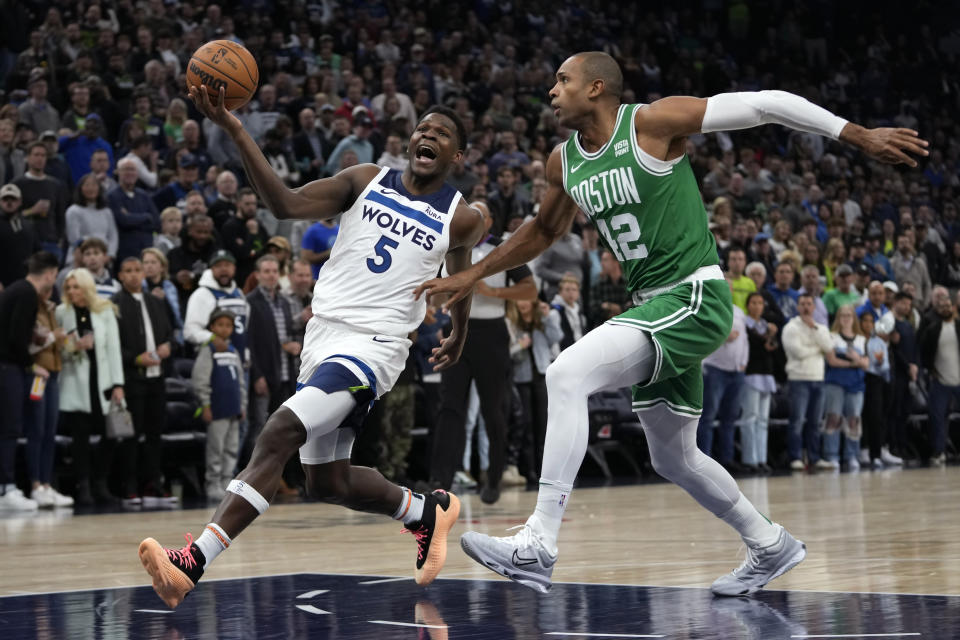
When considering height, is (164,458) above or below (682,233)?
below

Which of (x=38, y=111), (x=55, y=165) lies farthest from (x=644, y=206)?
(x=38, y=111)

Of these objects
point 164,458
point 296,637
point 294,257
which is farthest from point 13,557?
point 294,257

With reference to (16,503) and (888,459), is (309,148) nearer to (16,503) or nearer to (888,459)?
(16,503)

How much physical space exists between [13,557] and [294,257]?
21.1 feet

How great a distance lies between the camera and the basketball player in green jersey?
17.0 ft

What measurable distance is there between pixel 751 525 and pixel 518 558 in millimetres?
1257

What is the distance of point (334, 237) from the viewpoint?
11.9 metres

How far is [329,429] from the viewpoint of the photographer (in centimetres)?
568

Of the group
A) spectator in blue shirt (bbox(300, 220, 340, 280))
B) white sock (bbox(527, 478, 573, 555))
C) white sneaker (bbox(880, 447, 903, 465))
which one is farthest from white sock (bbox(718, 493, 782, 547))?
white sneaker (bbox(880, 447, 903, 465))

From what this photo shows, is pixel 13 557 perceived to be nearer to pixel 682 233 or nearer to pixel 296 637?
pixel 296 637

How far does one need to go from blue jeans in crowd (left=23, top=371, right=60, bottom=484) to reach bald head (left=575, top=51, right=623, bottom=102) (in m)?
6.95

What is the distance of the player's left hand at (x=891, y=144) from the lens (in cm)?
501

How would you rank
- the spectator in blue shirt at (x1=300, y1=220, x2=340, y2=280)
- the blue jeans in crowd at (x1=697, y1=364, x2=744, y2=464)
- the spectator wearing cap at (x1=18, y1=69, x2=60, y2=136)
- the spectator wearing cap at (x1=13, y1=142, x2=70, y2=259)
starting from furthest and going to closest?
the blue jeans in crowd at (x1=697, y1=364, x2=744, y2=464), the spectator wearing cap at (x1=18, y1=69, x2=60, y2=136), the spectator wearing cap at (x1=13, y1=142, x2=70, y2=259), the spectator in blue shirt at (x1=300, y1=220, x2=340, y2=280)

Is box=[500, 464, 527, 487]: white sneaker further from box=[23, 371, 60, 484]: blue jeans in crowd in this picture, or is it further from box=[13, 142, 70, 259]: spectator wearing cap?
box=[13, 142, 70, 259]: spectator wearing cap
